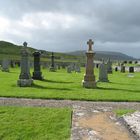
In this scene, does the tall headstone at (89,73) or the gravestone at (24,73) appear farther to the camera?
the tall headstone at (89,73)

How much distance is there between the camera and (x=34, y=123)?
961 centimetres

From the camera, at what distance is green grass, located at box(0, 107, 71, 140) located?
28.3 ft

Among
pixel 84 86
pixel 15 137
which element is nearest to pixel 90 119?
pixel 15 137

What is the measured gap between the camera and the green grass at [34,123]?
862 centimetres

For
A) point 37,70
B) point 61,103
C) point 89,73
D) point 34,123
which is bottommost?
point 34,123

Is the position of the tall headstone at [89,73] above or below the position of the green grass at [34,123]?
above

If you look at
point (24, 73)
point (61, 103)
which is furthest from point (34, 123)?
point (24, 73)

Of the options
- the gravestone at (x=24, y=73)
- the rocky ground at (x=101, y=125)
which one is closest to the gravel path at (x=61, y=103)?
the rocky ground at (x=101, y=125)

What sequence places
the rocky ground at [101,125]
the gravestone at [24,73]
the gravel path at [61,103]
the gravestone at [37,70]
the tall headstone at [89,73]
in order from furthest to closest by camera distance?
the gravestone at [37,70], the tall headstone at [89,73], the gravestone at [24,73], the gravel path at [61,103], the rocky ground at [101,125]

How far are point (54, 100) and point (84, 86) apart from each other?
5880 mm

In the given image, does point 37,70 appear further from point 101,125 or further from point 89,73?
point 101,125

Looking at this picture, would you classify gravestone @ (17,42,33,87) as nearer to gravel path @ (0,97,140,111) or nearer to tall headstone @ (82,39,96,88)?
tall headstone @ (82,39,96,88)

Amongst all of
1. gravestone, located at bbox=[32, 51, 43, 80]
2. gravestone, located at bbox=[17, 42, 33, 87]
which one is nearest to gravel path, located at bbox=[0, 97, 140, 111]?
gravestone, located at bbox=[17, 42, 33, 87]

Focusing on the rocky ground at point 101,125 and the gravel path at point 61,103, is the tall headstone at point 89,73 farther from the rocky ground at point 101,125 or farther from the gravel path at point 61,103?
the rocky ground at point 101,125
